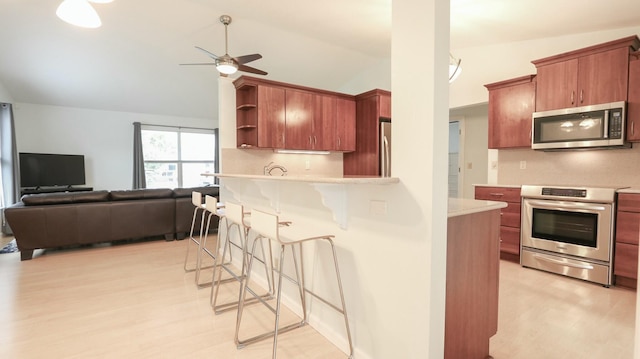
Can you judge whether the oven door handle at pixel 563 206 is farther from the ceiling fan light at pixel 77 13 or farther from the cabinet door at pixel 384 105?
the ceiling fan light at pixel 77 13

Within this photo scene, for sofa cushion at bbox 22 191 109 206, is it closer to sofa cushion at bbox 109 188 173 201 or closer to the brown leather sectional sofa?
the brown leather sectional sofa

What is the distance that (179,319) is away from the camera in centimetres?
229

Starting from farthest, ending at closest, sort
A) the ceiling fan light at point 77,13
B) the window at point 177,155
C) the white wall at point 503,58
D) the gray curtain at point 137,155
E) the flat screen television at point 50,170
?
the window at point 177,155 → the gray curtain at point 137,155 → the flat screen television at point 50,170 → the white wall at point 503,58 → the ceiling fan light at point 77,13

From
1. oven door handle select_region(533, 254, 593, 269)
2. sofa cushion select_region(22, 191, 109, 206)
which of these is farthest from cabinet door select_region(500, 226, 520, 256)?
sofa cushion select_region(22, 191, 109, 206)

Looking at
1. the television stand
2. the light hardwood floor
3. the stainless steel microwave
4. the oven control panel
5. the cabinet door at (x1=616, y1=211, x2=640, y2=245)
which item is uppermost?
the stainless steel microwave

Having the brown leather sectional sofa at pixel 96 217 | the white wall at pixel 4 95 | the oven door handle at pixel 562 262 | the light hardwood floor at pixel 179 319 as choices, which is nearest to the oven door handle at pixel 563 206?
the oven door handle at pixel 562 262

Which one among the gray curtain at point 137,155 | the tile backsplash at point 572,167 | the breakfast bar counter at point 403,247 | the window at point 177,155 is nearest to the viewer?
the breakfast bar counter at point 403,247

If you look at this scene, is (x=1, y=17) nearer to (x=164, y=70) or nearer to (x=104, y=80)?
(x=104, y=80)

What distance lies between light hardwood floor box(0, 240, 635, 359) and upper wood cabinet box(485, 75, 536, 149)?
1.61 m

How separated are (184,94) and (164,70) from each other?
987 mm

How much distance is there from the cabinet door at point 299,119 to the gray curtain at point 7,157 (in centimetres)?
514

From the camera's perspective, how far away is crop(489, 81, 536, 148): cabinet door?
3627 mm

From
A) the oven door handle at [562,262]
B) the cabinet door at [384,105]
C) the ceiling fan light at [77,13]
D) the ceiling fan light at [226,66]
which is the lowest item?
the oven door handle at [562,262]

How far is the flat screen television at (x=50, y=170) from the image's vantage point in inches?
231
